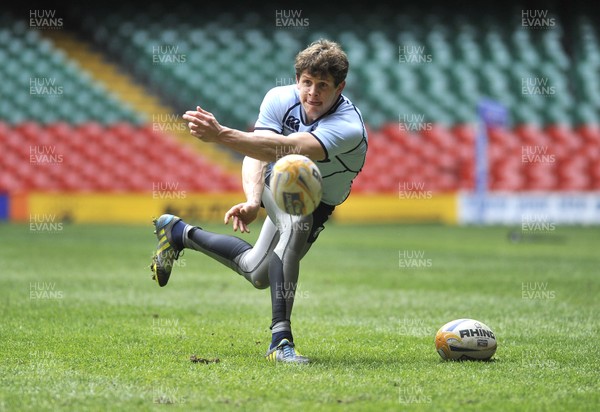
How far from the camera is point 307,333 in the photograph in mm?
8180

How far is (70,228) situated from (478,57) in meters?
17.6

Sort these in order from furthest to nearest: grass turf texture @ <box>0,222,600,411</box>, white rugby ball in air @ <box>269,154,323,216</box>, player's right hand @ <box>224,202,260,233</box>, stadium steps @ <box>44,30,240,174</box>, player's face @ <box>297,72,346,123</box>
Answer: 1. stadium steps @ <box>44,30,240,174</box>
2. player's right hand @ <box>224,202,260,233</box>
3. player's face @ <box>297,72,346,123</box>
4. white rugby ball in air @ <box>269,154,323,216</box>
5. grass turf texture @ <box>0,222,600,411</box>

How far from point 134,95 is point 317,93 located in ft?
88.8

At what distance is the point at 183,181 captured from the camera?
29.6 meters

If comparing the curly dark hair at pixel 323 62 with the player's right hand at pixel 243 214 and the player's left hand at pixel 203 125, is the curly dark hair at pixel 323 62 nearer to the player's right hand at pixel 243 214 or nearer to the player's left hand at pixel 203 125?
the player's left hand at pixel 203 125

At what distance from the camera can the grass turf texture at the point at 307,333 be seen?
5.33m

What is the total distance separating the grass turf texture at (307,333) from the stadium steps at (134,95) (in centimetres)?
1407

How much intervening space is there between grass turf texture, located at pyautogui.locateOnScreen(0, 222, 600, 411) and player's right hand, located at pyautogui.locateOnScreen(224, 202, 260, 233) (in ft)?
3.14

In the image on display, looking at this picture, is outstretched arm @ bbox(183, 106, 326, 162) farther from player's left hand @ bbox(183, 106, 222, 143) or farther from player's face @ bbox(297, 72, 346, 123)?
player's face @ bbox(297, 72, 346, 123)

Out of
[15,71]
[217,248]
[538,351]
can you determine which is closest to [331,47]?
[217,248]

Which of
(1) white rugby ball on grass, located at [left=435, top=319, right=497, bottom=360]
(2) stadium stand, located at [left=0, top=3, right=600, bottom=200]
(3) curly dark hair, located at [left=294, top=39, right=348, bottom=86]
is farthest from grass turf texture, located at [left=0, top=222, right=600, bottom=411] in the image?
(2) stadium stand, located at [left=0, top=3, right=600, bottom=200]

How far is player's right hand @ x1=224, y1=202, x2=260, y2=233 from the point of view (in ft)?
21.5

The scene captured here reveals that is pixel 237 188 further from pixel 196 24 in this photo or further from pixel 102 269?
pixel 102 269

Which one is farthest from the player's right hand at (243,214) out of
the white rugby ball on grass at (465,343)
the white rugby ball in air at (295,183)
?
the white rugby ball on grass at (465,343)
